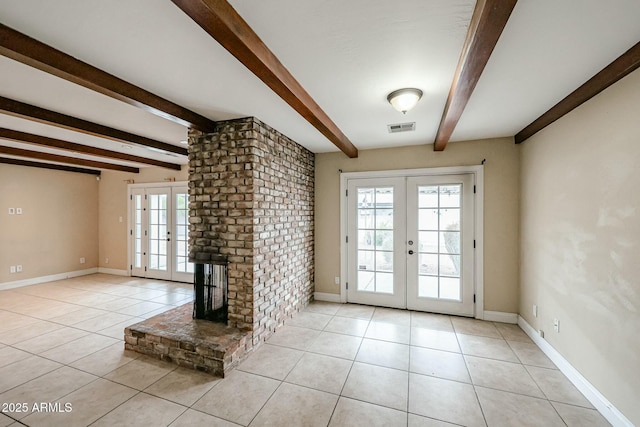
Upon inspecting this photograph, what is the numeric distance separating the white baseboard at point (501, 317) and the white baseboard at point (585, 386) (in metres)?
0.46

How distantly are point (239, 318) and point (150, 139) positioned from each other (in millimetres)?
2839

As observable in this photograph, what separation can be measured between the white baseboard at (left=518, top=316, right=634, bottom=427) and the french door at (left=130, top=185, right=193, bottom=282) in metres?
5.71

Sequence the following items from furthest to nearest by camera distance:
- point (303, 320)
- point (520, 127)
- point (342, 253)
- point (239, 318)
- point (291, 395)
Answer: point (342, 253), point (303, 320), point (520, 127), point (239, 318), point (291, 395)

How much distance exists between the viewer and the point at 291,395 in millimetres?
2135

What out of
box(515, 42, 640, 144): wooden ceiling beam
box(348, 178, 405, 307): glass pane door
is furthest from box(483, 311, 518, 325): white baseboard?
box(515, 42, 640, 144): wooden ceiling beam

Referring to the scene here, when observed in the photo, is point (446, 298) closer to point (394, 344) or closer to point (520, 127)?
point (394, 344)

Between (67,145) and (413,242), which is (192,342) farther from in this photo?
(67,145)

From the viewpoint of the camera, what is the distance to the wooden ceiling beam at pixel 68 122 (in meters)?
2.42

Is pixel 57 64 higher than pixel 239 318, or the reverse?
pixel 57 64

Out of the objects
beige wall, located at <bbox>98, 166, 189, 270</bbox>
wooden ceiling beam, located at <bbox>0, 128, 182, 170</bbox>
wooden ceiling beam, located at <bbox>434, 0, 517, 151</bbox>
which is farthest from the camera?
beige wall, located at <bbox>98, 166, 189, 270</bbox>

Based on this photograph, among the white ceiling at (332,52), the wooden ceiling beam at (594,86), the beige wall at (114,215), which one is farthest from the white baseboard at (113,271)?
the wooden ceiling beam at (594,86)

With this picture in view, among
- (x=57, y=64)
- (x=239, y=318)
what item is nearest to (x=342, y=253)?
(x=239, y=318)

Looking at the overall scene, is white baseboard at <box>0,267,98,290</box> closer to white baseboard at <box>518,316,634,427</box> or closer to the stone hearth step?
the stone hearth step

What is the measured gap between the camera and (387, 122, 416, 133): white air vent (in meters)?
3.07
